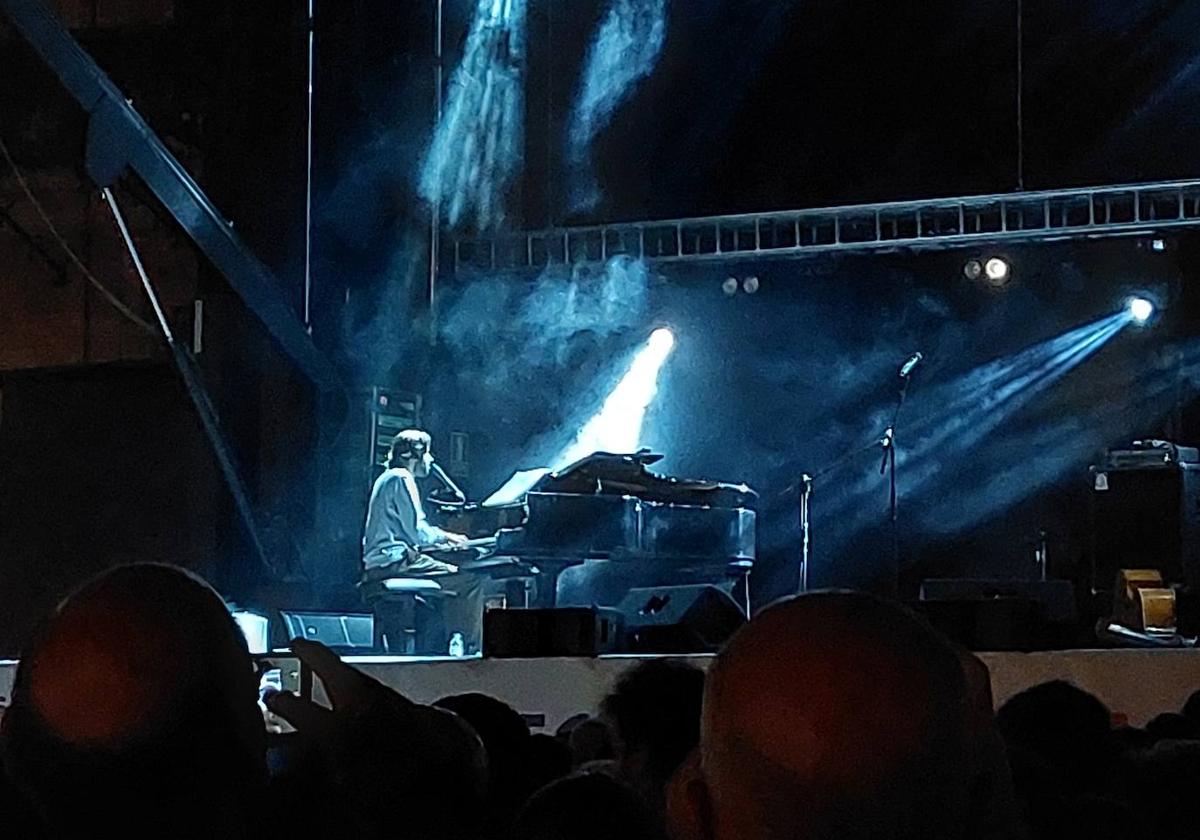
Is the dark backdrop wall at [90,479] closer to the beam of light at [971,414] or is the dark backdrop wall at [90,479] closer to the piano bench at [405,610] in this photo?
the piano bench at [405,610]

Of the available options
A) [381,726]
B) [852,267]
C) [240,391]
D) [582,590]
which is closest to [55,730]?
[381,726]

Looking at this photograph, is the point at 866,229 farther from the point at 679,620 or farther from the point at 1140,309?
the point at 679,620

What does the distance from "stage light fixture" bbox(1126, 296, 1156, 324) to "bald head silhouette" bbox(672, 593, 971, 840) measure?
949 centimetres

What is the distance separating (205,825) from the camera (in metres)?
1.55

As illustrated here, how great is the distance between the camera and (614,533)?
7.95 meters

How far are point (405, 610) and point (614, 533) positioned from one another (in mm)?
1395

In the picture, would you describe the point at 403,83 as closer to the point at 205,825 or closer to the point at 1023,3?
the point at 1023,3

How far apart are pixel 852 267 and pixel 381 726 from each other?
9.23 meters

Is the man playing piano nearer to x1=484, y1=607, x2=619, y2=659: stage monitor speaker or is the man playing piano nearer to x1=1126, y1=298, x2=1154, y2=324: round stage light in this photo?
x1=484, y1=607, x2=619, y2=659: stage monitor speaker

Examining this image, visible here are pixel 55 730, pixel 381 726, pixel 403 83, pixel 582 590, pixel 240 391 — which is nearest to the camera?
pixel 55 730

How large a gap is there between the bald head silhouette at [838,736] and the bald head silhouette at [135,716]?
20.0 inches

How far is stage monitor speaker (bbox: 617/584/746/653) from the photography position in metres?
5.93

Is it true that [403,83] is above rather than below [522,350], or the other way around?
above

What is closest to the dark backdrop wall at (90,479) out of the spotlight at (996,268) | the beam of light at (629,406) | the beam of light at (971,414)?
the beam of light at (629,406)
